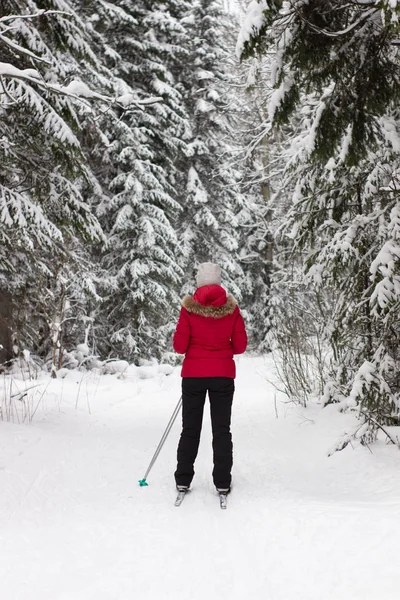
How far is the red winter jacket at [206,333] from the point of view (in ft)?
14.9

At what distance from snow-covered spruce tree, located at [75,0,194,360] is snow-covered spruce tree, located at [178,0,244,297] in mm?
2601

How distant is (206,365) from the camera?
453 cm

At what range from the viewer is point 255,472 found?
5215 mm

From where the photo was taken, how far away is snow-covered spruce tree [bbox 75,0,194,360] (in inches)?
560

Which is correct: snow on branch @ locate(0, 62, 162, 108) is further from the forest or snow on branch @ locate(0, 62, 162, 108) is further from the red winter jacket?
the red winter jacket

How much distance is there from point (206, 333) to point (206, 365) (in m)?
0.30

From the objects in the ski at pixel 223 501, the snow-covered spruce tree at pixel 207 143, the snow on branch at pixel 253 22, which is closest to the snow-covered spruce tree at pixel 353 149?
the snow on branch at pixel 253 22

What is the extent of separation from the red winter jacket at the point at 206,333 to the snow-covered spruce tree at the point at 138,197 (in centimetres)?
934

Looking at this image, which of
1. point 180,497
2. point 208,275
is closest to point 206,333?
point 208,275

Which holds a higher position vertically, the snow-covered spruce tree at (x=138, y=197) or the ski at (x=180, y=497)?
the snow-covered spruce tree at (x=138, y=197)

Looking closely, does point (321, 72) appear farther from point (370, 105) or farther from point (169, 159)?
point (169, 159)

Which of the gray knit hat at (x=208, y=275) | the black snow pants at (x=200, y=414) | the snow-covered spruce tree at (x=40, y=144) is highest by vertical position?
the snow-covered spruce tree at (x=40, y=144)

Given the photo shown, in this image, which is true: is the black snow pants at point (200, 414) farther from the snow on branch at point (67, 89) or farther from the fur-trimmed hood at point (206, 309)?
the snow on branch at point (67, 89)

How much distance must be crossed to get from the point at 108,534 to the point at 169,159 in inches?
554
